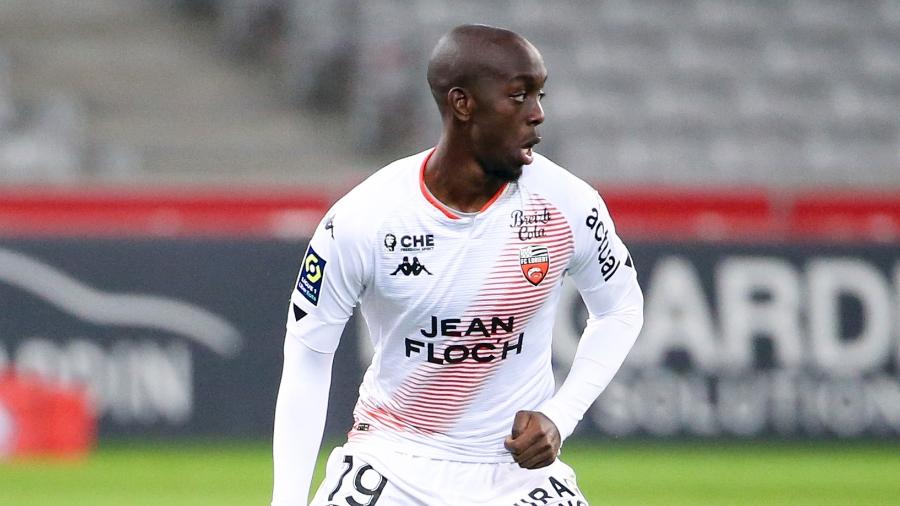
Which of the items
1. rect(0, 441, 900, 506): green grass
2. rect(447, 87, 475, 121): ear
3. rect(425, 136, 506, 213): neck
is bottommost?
rect(0, 441, 900, 506): green grass

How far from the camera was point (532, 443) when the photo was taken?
464 centimetres

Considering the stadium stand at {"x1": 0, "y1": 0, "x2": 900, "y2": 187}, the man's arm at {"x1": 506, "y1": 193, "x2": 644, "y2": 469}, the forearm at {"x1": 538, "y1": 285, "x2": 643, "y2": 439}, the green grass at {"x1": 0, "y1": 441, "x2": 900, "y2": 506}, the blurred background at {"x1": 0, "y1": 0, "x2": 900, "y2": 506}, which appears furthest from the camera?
the stadium stand at {"x1": 0, "y1": 0, "x2": 900, "y2": 187}

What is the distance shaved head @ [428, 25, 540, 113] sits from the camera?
15.2 feet

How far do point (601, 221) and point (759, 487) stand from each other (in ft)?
21.8

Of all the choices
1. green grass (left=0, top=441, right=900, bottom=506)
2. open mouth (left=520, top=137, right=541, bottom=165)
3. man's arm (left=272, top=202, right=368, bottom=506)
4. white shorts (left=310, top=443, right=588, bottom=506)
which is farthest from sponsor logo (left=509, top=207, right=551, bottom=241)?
green grass (left=0, top=441, right=900, bottom=506)

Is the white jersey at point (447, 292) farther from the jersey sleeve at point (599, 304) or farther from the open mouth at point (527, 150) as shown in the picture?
the open mouth at point (527, 150)

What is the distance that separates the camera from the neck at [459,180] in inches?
189

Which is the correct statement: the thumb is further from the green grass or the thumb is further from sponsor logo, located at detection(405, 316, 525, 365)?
the green grass

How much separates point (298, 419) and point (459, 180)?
79cm

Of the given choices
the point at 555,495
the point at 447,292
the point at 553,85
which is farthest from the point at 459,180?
the point at 553,85

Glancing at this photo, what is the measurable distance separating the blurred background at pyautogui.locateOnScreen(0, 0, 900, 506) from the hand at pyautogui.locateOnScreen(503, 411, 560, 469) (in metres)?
5.99

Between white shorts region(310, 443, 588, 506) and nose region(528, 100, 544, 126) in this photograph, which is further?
white shorts region(310, 443, 588, 506)

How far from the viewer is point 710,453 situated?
42.2 feet

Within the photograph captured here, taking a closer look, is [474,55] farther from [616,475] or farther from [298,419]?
[616,475]
